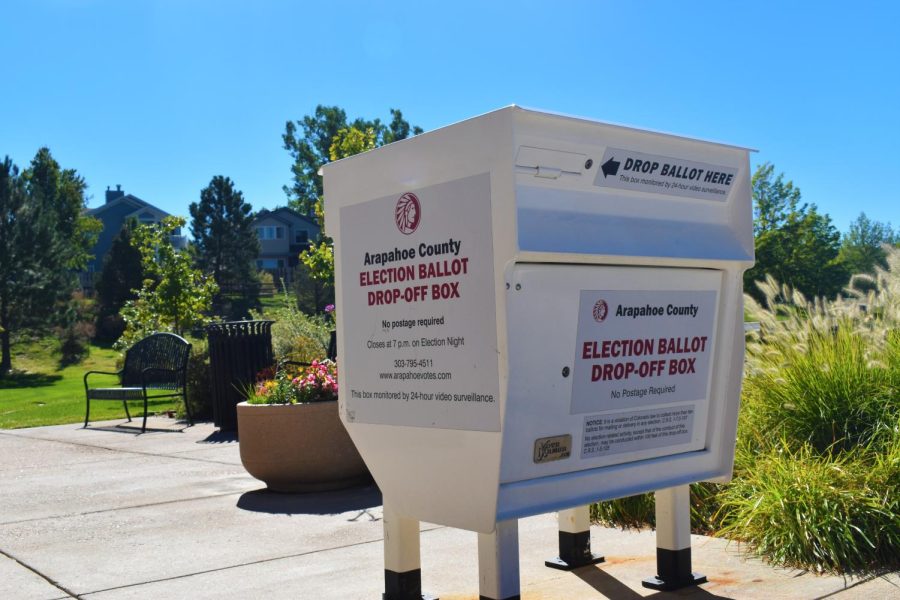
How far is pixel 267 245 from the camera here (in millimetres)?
80875

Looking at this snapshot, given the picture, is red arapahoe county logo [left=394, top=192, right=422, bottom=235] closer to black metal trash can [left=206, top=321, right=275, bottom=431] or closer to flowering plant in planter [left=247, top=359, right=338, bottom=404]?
flowering plant in planter [left=247, top=359, right=338, bottom=404]

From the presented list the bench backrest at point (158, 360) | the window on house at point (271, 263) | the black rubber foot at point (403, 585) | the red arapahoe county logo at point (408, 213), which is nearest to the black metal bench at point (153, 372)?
the bench backrest at point (158, 360)

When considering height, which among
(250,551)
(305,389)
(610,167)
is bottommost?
(250,551)

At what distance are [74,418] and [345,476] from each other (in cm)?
883

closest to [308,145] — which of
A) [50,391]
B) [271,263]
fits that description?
[271,263]

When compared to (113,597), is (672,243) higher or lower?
higher

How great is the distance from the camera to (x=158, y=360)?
13.4 meters

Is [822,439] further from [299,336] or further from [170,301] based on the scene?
[170,301]

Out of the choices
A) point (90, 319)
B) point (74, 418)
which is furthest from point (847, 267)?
point (74, 418)

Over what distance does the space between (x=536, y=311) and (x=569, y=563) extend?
1.89 m

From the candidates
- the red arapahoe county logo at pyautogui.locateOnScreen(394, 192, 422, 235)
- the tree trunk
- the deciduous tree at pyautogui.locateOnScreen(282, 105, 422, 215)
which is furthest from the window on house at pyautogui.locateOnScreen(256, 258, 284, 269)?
the red arapahoe county logo at pyautogui.locateOnScreen(394, 192, 422, 235)

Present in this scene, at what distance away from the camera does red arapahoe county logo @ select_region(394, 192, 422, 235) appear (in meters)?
3.65

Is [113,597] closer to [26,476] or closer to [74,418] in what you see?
[26,476]

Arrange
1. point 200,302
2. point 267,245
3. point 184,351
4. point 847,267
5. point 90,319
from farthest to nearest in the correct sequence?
point 267,245 → point 847,267 → point 90,319 → point 200,302 → point 184,351
